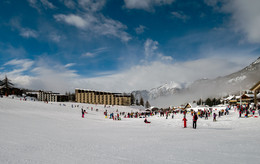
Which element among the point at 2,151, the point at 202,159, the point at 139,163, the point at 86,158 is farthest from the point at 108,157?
the point at 2,151

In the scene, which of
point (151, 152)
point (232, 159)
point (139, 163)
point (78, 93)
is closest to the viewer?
point (139, 163)

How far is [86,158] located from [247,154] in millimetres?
4862

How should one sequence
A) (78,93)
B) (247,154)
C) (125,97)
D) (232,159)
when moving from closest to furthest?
(232,159) → (247,154) → (78,93) → (125,97)

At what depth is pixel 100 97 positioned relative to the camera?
130 m

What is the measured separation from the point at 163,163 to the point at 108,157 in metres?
1.60

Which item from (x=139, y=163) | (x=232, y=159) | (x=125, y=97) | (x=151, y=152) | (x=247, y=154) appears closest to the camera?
(x=139, y=163)

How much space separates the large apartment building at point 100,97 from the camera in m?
127

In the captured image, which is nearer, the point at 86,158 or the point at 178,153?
the point at 86,158

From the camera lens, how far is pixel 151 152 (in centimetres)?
554

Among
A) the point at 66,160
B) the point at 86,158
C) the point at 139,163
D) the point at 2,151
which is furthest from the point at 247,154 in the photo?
the point at 2,151

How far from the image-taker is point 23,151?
17.0 ft

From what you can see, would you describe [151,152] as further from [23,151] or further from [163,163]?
[23,151]

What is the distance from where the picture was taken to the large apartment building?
4981 inches

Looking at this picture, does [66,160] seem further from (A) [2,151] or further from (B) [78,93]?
(B) [78,93]
